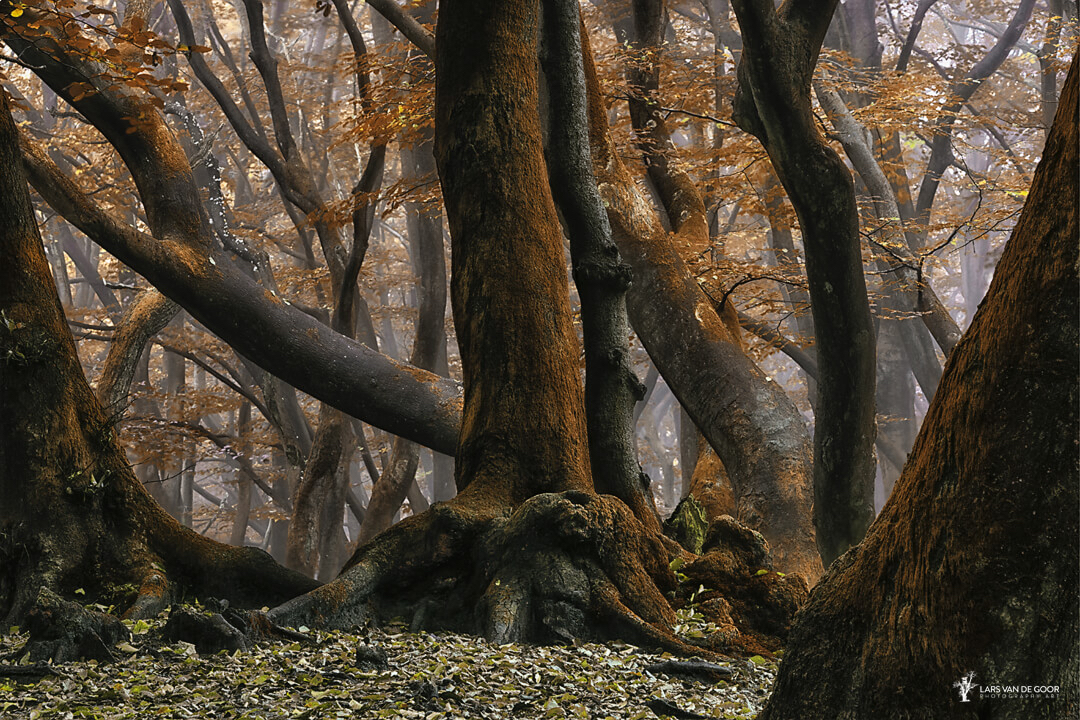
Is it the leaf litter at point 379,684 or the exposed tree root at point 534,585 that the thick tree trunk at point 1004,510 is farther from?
the exposed tree root at point 534,585

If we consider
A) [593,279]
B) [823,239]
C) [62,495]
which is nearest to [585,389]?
[593,279]

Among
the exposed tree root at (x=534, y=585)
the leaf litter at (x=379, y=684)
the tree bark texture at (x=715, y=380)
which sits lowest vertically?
the leaf litter at (x=379, y=684)

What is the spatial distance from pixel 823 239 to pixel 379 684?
3.50 meters

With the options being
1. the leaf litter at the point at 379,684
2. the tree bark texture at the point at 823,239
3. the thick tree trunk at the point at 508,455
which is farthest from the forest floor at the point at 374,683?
the tree bark texture at the point at 823,239

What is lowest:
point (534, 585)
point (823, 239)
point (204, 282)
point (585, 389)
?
point (534, 585)

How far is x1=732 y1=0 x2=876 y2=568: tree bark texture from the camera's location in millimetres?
4953

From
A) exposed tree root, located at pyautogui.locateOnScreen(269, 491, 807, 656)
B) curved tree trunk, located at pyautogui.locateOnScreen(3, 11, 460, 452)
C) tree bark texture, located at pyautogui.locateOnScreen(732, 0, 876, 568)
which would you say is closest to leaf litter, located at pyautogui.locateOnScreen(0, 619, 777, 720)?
exposed tree root, located at pyautogui.locateOnScreen(269, 491, 807, 656)

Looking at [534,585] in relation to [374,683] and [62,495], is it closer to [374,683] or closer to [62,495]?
[374,683]

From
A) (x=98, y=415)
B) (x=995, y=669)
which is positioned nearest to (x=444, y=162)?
(x=98, y=415)

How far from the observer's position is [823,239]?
17.0 feet

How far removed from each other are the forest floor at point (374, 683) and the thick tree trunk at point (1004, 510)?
50.3 inches

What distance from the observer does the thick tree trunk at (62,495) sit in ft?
14.7

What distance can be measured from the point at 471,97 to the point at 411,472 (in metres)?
7.43

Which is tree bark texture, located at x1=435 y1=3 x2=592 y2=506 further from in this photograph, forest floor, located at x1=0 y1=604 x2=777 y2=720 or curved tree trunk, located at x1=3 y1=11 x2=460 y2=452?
curved tree trunk, located at x1=3 y1=11 x2=460 y2=452
